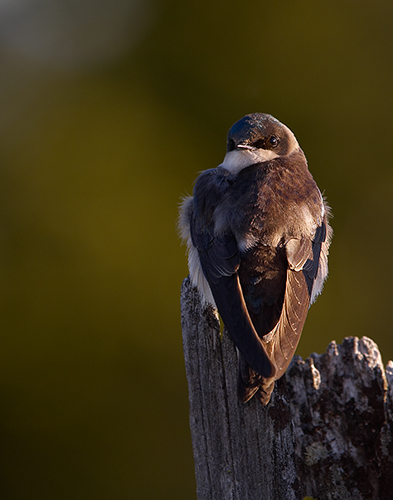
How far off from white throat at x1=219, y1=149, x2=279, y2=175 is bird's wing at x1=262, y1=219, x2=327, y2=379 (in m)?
0.60

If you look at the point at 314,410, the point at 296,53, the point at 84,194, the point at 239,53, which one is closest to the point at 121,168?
the point at 84,194

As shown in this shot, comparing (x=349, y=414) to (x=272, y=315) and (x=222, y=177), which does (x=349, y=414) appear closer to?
(x=272, y=315)

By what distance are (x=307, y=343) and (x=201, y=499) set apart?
2.57 meters

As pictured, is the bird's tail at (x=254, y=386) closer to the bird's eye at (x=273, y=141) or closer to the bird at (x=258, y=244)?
the bird at (x=258, y=244)

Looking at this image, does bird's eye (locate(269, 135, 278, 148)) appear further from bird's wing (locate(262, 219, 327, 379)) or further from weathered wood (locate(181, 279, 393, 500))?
weathered wood (locate(181, 279, 393, 500))

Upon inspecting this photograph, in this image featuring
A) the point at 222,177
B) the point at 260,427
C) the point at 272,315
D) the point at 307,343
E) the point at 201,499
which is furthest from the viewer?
the point at 307,343

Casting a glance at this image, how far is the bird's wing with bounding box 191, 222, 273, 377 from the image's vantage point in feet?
6.91

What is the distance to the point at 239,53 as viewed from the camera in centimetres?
472

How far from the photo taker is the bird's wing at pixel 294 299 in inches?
87.7

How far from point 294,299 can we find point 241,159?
3.62ft

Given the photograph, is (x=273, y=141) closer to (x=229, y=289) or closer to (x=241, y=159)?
(x=241, y=159)

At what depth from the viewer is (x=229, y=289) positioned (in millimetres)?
2578

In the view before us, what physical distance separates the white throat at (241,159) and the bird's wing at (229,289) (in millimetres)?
439

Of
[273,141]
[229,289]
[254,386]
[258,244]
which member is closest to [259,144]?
[273,141]
